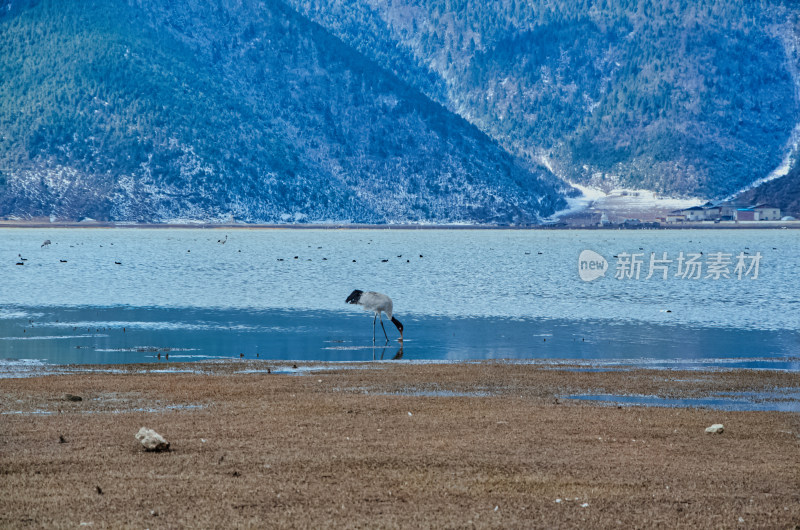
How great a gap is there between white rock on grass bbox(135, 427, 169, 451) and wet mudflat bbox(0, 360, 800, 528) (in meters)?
0.14

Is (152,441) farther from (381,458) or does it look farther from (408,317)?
(408,317)

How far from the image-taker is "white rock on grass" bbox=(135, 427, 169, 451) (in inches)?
592

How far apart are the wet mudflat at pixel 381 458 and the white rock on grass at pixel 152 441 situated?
136 millimetres

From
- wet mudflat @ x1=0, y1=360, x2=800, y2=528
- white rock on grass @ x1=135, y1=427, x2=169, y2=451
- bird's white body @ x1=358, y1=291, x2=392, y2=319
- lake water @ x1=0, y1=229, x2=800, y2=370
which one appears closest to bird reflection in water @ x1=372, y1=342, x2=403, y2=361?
lake water @ x1=0, y1=229, x2=800, y2=370

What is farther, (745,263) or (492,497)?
(745,263)

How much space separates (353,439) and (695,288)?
190ft

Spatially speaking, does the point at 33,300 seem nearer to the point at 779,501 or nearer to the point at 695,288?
the point at 695,288

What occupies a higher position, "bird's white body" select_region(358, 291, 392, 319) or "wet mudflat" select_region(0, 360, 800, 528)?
"wet mudflat" select_region(0, 360, 800, 528)

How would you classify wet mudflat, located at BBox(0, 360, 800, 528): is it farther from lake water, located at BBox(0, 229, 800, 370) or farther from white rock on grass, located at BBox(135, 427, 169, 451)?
lake water, located at BBox(0, 229, 800, 370)

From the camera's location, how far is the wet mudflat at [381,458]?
1221cm

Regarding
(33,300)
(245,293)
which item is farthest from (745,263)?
(33,300)

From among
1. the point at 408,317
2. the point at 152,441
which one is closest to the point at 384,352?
Answer: the point at 408,317

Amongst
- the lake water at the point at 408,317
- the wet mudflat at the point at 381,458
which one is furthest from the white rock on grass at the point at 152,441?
the lake water at the point at 408,317

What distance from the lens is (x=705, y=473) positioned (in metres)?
14.3
